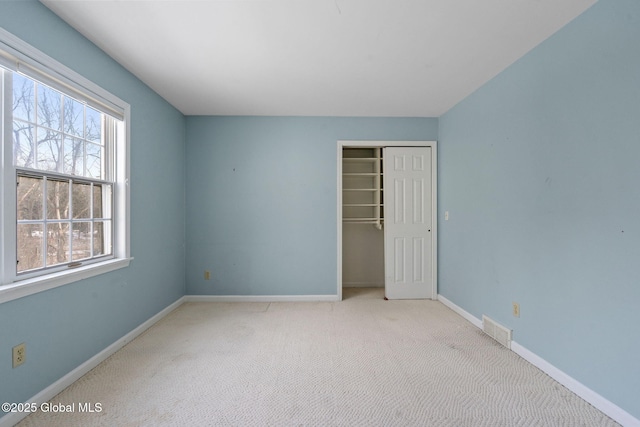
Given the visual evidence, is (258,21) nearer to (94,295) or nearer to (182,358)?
(94,295)

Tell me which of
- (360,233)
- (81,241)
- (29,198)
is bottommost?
(360,233)

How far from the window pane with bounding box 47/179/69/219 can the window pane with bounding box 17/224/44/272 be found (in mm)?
137

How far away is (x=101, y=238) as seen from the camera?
241 centimetres

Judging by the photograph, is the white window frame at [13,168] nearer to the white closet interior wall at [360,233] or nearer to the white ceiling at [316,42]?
the white ceiling at [316,42]

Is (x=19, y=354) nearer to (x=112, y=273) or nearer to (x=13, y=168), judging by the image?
(x=112, y=273)

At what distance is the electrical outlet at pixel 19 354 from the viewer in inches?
62.2

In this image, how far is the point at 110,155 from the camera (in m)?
2.46

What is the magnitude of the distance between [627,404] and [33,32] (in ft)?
13.5

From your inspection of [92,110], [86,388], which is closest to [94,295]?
[86,388]

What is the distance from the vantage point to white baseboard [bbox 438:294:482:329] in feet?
9.64

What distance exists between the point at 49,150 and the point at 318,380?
7.98ft

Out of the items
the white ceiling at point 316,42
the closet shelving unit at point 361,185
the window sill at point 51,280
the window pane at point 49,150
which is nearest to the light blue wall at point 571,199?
the white ceiling at point 316,42

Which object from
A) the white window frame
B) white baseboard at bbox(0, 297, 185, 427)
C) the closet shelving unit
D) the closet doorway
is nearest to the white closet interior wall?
the closet shelving unit

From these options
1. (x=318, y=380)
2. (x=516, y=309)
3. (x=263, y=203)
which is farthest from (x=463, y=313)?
(x=263, y=203)
